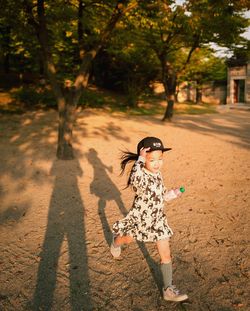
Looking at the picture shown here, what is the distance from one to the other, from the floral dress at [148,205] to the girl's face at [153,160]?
6cm

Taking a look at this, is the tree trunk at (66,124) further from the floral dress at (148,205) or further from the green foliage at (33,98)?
the green foliage at (33,98)

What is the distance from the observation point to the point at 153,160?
10.9ft

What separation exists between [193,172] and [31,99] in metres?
15.4

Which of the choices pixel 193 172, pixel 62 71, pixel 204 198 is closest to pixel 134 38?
pixel 62 71

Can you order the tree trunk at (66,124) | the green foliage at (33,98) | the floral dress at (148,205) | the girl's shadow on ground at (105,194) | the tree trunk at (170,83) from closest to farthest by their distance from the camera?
the floral dress at (148,205), the girl's shadow on ground at (105,194), the tree trunk at (66,124), the tree trunk at (170,83), the green foliage at (33,98)

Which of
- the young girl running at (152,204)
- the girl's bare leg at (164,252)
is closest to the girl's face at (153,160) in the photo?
the young girl running at (152,204)

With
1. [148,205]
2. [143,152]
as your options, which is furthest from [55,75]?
[148,205]

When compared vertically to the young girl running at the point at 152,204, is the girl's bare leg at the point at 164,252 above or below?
below

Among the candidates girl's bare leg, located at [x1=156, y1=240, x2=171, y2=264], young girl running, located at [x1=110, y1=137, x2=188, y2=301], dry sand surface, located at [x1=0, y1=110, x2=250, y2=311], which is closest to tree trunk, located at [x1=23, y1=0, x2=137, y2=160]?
dry sand surface, located at [x1=0, y1=110, x2=250, y2=311]

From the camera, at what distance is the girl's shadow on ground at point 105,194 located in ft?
13.3

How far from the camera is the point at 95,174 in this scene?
8148 millimetres

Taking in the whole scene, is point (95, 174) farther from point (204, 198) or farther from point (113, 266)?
point (113, 266)

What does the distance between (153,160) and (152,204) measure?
0.50 meters

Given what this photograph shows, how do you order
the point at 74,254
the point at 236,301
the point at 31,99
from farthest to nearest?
the point at 31,99 < the point at 74,254 < the point at 236,301
